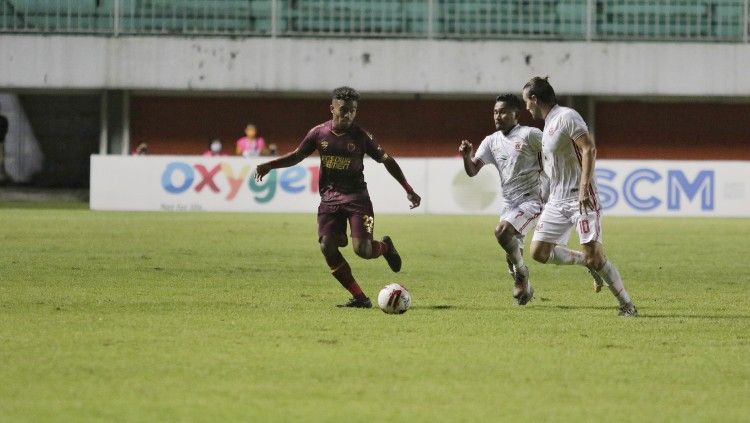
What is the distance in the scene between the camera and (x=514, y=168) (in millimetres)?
13586

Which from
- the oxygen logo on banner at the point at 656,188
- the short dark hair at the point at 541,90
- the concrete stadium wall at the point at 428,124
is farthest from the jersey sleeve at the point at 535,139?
the concrete stadium wall at the point at 428,124

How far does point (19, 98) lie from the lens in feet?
140

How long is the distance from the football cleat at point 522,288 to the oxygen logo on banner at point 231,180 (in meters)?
19.6

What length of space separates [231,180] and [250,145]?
5.44 meters

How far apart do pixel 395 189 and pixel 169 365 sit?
24.5m

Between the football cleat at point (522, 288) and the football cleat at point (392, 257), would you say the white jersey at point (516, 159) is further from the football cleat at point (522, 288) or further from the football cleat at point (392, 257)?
the football cleat at point (392, 257)

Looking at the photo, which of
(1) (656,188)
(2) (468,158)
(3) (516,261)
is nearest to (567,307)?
(3) (516,261)

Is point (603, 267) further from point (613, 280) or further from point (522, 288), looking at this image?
point (522, 288)

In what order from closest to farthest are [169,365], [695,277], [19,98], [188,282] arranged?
[169,365]
[188,282]
[695,277]
[19,98]

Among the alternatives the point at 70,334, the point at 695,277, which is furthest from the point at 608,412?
the point at 695,277

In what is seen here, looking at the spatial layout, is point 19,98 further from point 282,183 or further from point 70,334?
point 70,334

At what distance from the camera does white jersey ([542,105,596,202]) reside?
11.4 meters

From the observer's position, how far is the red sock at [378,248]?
497 inches

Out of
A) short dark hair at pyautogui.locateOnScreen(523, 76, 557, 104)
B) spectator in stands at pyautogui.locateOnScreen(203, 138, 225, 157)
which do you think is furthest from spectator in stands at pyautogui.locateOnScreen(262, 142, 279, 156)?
short dark hair at pyautogui.locateOnScreen(523, 76, 557, 104)
